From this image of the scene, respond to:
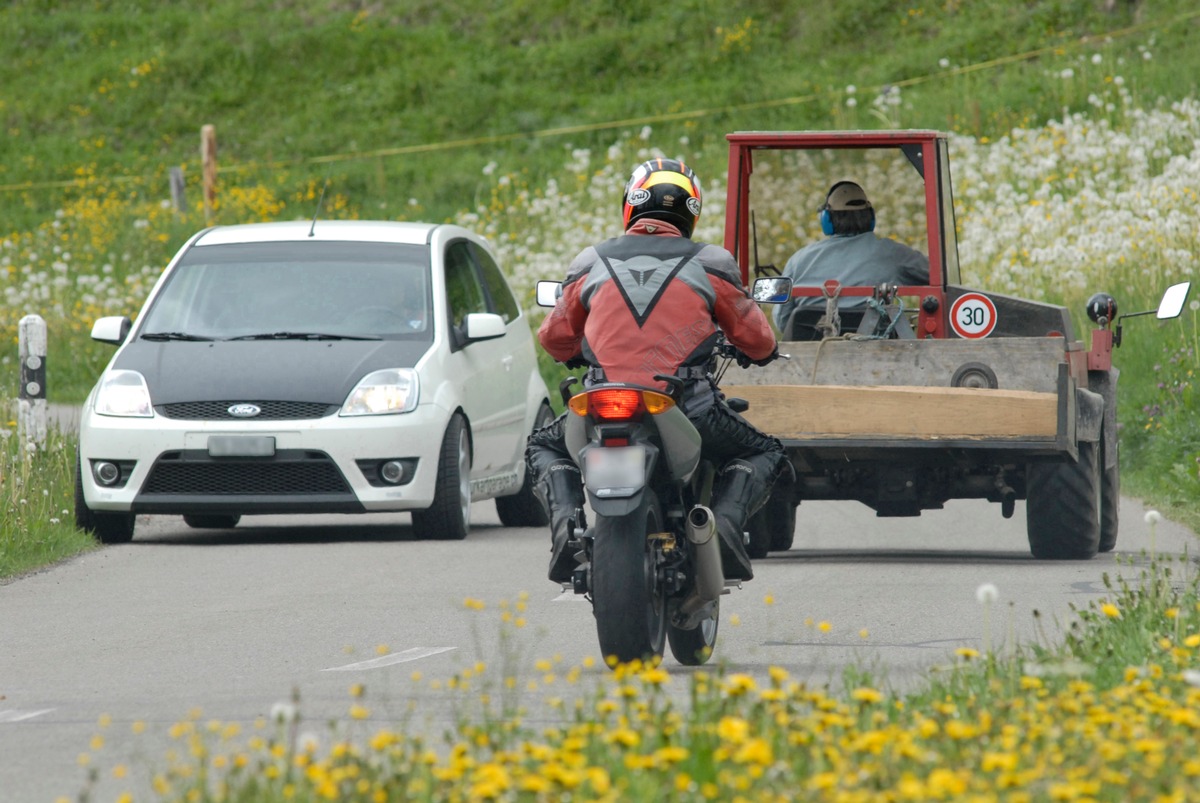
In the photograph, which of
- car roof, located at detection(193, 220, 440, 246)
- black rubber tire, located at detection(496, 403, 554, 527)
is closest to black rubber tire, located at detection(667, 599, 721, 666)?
car roof, located at detection(193, 220, 440, 246)

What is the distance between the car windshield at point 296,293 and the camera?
1332cm

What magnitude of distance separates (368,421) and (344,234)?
184cm

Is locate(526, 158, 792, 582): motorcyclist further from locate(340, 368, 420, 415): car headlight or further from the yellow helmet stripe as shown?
locate(340, 368, 420, 415): car headlight

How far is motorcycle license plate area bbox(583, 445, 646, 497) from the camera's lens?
23.3ft

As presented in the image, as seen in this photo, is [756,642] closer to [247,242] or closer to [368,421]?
[368,421]

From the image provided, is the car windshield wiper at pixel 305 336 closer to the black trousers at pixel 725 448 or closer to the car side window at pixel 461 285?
the car side window at pixel 461 285

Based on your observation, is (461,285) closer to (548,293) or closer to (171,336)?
(171,336)

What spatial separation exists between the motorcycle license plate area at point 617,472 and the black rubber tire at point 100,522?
625 cm

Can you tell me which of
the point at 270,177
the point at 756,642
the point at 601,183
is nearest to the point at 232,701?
the point at 756,642

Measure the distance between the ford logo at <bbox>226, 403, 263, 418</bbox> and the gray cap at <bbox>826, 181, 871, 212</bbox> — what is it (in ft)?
10.7

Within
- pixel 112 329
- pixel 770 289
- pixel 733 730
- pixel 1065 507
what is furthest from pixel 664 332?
pixel 112 329

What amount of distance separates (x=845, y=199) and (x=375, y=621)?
4.38m

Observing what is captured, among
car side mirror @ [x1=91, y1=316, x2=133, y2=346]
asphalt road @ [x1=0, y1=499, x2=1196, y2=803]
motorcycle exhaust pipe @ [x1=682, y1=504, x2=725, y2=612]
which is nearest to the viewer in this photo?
asphalt road @ [x1=0, y1=499, x2=1196, y2=803]

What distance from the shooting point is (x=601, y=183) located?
95.1 feet
